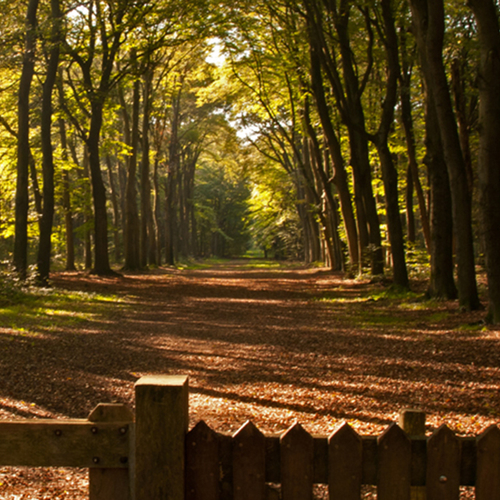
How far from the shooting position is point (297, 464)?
2.29 metres

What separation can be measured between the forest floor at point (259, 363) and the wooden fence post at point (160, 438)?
5.06 ft

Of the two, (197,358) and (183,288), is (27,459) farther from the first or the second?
(183,288)

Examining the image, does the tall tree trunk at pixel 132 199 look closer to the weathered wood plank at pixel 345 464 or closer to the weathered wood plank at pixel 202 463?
the weathered wood plank at pixel 202 463

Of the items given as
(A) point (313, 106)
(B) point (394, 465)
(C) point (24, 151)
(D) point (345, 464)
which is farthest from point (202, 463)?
(A) point (313, 106)

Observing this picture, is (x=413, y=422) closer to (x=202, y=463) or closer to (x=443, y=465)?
(x=443, y=465)

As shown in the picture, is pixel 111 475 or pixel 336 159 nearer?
pixel 111 475

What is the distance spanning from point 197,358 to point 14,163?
21514 millimetres

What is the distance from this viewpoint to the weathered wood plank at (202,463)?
2.34 meters

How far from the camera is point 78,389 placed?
20.6 ft

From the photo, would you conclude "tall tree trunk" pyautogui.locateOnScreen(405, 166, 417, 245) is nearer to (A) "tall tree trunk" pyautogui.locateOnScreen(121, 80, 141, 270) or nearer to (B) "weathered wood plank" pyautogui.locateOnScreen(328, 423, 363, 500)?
(A) "tall tree trunk" pyautogui.locateOnScreen(121, 80, 141, 270)

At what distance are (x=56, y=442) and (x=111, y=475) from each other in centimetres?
26

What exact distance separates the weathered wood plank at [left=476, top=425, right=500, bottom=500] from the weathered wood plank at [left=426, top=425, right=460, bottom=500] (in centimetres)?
8

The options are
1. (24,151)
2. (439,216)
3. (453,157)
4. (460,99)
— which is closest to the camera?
(453,157)

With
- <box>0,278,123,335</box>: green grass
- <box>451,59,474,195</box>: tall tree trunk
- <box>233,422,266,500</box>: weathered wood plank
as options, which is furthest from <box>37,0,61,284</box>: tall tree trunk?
<box>233,422,266,500</box>: weathered wood plank
